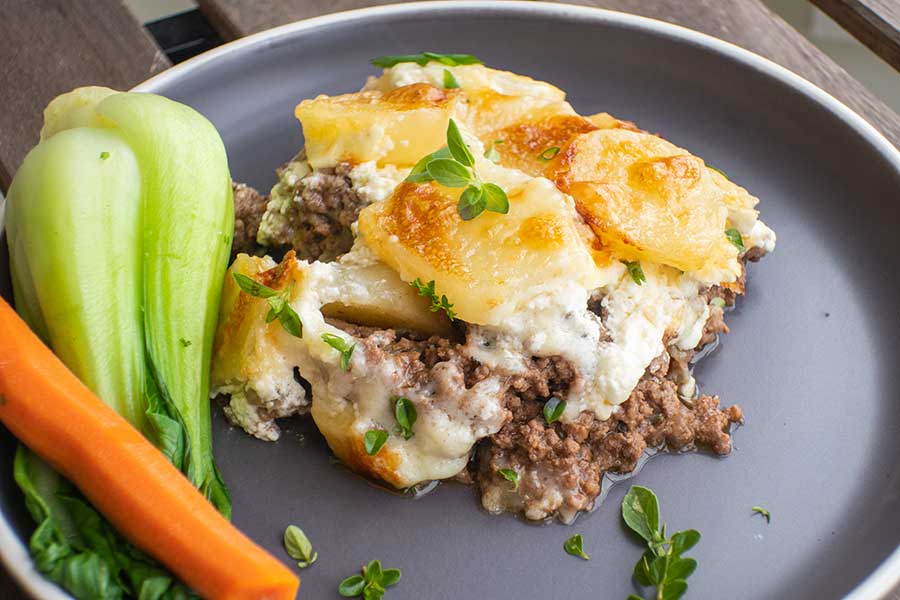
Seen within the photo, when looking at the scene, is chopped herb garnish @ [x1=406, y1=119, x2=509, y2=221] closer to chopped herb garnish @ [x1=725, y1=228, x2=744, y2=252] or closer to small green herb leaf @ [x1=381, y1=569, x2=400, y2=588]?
chopped herb garnish @ [x1=725, y1=228, x2=744, y2=252]

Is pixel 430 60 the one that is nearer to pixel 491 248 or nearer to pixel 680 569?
pixel 491 248

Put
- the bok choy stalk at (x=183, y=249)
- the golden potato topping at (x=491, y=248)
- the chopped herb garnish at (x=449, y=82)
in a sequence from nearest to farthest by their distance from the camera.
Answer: the golden potato topping at (x=491, y=248) → the bok choy stalk at (x=183, y=249) → the chopped herb garnish at (x=449, y=82)

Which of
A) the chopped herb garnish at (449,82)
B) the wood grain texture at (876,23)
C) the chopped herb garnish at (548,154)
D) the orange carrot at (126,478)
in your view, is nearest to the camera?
the orange carrot at (126,478)

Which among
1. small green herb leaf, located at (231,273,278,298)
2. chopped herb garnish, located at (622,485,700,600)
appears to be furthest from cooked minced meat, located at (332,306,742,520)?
small green herb leaf, located at (231,273,278,298)

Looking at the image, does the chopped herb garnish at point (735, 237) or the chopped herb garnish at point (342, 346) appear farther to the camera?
the chopped herb garnish at point (735, 237)

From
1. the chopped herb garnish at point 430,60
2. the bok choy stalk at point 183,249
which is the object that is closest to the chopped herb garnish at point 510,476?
the bok choy stalk at point 183,249

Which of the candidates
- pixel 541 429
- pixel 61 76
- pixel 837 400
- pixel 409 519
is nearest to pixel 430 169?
pixel 541 429

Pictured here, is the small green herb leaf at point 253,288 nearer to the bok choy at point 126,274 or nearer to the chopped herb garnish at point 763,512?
the bok choy at point 126,274

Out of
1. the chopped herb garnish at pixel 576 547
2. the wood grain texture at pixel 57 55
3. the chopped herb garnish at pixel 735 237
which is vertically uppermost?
the chopped herb garnish at pixel 735 237

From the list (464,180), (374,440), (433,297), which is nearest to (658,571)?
(374,440)
